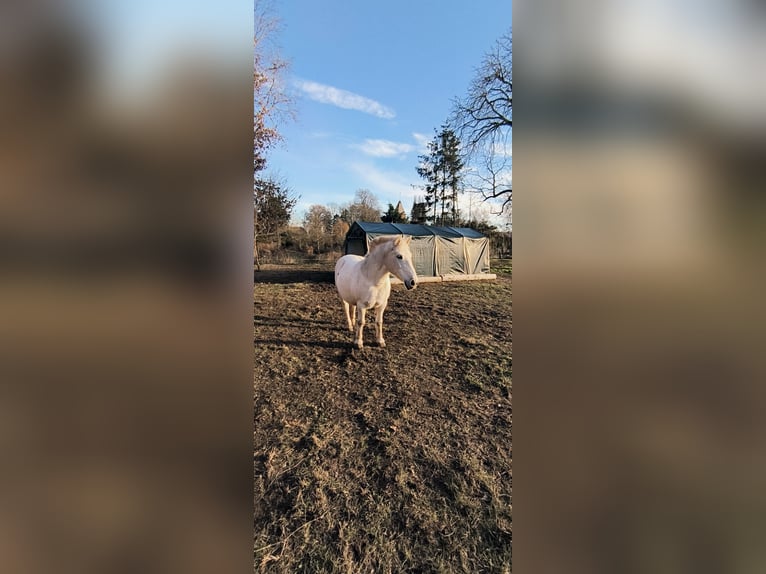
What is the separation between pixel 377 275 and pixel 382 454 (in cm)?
268

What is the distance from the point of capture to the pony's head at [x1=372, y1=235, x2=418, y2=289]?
4211 millimetres

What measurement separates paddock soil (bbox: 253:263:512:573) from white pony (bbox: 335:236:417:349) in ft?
2.30

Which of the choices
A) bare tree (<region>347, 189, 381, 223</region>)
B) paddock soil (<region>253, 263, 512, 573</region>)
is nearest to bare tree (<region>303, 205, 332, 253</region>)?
bare tree (<region>347, 189, 381, 223</region>)

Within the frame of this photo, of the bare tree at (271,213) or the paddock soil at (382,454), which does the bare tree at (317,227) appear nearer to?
the bare tree at (271,213)

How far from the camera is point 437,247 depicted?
12.5 m

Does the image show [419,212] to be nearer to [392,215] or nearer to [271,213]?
[392,215]

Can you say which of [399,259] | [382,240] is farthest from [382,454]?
[382,240]

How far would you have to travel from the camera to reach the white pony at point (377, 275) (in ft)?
14.1

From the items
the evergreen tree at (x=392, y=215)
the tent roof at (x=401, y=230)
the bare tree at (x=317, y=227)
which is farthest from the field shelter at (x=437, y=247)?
the evergreen tree at (x=392, y=215)
